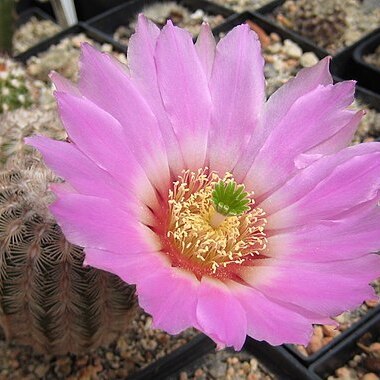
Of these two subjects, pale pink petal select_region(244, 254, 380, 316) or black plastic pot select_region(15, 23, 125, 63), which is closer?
pale pink petal select_region(244, 254, 380, 316)

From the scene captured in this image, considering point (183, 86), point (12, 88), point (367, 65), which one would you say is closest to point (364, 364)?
point (183, 86)

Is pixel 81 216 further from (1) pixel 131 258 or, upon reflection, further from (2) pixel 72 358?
(2) pixel 72 358

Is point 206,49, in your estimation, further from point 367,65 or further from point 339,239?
point 367,65

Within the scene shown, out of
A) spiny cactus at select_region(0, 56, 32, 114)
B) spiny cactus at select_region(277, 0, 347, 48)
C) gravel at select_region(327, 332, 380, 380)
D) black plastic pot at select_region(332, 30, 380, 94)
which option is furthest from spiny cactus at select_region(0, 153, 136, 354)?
spiny cactus at select_region(277, 0, 347, 48)

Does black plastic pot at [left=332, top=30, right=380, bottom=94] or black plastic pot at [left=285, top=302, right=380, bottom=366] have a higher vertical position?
black plastic pot at [left=332, top=30, right=380, bottom=94]

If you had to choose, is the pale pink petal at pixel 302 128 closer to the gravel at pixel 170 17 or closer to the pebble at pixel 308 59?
the pebble at pixel 308 59

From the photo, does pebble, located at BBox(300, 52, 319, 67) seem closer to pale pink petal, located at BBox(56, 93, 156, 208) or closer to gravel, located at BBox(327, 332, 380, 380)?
gravel, located at BBox(327, 332, 380, 380)
